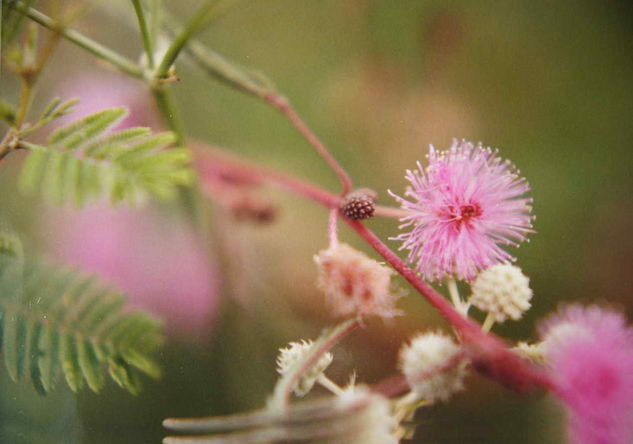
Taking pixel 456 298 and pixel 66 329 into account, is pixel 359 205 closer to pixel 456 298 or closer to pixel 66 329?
pixel 456 298

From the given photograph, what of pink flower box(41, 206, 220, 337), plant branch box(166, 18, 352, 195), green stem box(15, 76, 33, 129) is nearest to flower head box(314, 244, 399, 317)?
plant branch box(166, 18, 352, 195)

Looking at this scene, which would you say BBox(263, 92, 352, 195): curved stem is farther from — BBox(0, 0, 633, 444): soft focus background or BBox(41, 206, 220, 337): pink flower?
BBox(41, 206, 220, 337): pink flower

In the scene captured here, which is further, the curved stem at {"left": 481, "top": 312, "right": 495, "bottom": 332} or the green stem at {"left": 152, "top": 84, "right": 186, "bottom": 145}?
the green stem at {"left": 152, "top": 84, "right": 186, "bottom": 145}

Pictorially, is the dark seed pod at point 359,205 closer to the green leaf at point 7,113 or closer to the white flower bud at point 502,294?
the white flower bud at point 502,294

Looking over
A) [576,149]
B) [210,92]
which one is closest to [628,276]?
[576,149]

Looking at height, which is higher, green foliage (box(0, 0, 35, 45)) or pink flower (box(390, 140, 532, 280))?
pink flower (box(390, 140, 532, 280))

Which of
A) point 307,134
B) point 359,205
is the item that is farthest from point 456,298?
point 307,134

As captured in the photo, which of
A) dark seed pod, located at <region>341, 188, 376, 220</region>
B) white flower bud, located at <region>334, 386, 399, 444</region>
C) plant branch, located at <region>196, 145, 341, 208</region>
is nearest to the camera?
white flower bud, located at <region>334, 386, 399, 444</region>
